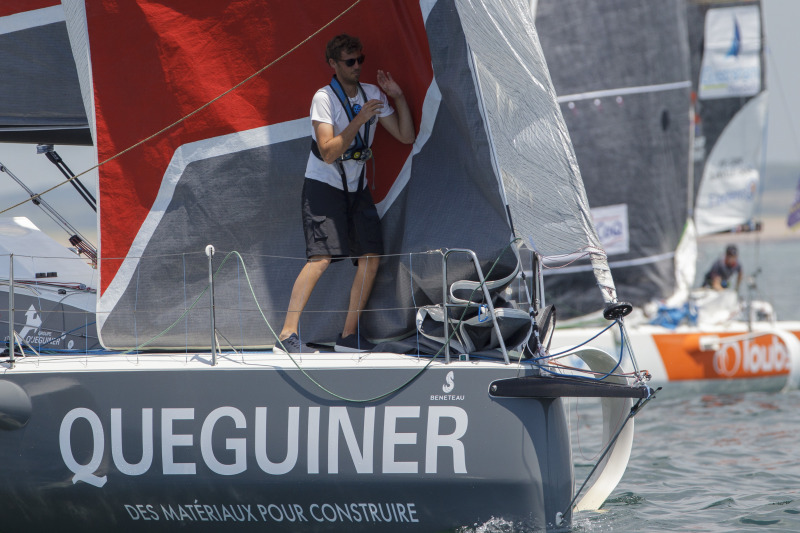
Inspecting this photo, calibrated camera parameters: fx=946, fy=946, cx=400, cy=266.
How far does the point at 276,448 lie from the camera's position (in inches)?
145

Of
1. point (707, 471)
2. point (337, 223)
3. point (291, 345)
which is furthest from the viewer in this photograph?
point (707, 471)

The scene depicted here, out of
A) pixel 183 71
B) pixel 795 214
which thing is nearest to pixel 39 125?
pixel 183 71

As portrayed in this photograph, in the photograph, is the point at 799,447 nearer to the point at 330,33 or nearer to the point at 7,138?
the point at 330,33

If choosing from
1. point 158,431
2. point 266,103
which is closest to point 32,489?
point 158,431

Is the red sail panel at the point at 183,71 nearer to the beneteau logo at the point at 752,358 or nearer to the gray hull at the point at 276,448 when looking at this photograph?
the gray hull at the point at 276,448

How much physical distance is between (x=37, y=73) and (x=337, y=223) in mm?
1924

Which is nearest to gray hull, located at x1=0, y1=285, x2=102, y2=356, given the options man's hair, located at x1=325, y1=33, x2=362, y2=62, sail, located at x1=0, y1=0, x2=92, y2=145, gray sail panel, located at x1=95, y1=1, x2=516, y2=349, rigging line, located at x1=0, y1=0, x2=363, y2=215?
gray sail panel, located at x1=95, y1=1, x2=516, y2=349

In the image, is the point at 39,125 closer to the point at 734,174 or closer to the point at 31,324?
the point at 31,324

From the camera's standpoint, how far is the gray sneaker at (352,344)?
4258 millimetres

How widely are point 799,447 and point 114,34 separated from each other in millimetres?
5177

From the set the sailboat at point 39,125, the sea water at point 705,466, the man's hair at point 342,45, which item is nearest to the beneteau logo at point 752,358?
the sea water at point 705,466

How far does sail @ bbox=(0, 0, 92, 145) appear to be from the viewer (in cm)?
486

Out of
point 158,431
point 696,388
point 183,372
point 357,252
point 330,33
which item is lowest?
point 696,388

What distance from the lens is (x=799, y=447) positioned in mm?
6559
